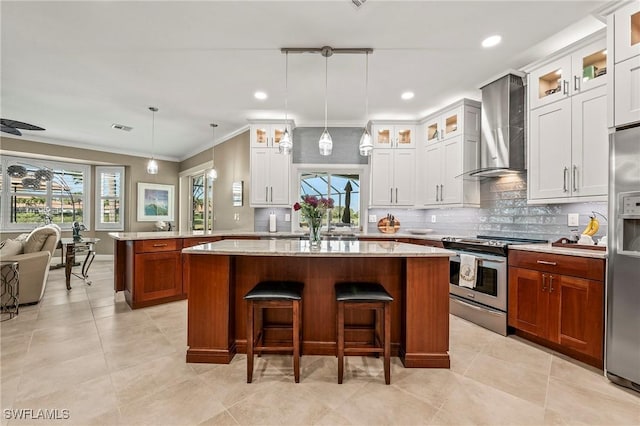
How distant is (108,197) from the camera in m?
7.15

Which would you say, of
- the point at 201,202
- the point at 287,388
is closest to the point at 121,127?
the point at 201,202

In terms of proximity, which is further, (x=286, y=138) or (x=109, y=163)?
(x=109, y=163)

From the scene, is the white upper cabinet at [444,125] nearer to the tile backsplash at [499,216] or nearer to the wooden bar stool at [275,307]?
the tile backsplash at [499,216]

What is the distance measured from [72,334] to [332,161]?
3.99 meters

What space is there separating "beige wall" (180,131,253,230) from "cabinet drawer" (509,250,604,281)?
390 centimetres

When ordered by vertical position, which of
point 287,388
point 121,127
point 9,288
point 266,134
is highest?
point 121,127

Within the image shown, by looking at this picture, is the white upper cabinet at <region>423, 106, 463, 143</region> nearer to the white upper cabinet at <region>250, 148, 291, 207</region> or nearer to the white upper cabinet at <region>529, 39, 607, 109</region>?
the white upper cabinet at <region>529, 39, 607, 109</region>

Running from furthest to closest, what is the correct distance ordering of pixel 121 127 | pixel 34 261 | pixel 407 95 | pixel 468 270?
pixel 121 127 < pixel 407 95 < pixel 34 261 < pixel 468 270

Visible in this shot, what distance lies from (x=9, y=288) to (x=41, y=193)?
423cm

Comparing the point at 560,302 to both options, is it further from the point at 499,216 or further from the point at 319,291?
the point at 319,291

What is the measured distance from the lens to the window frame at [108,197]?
7.05 meters

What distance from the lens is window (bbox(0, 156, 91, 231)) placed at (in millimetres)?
5988

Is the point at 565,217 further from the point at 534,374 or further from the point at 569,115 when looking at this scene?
the point at 534,374

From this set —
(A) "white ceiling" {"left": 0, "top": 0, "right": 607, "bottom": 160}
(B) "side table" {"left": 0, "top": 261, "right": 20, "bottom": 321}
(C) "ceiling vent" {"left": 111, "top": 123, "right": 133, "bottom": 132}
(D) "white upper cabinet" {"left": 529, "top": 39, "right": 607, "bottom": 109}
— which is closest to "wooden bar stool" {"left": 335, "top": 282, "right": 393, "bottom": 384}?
(A) "white ceiling" {"left": 0, "top": 0, "right": 607, "bottom": 160}
